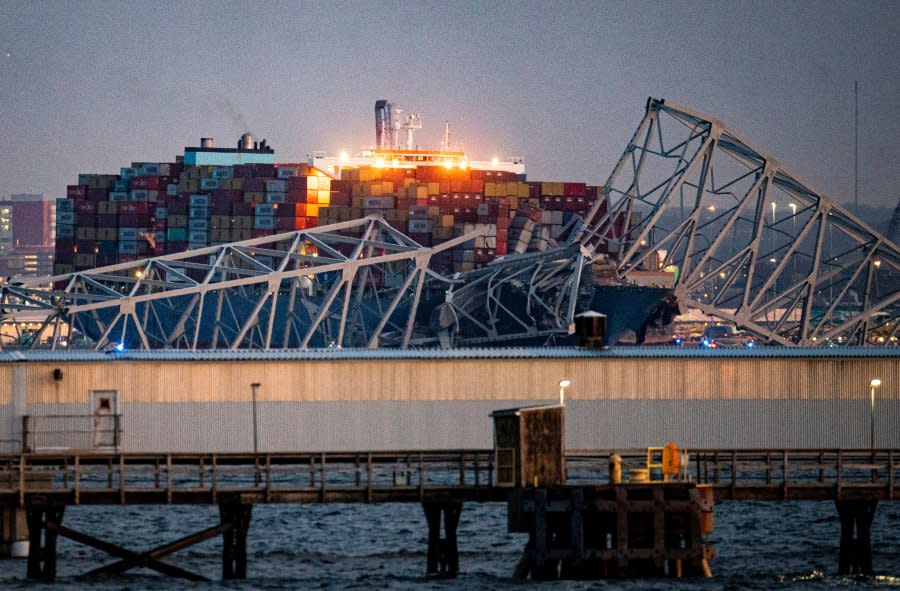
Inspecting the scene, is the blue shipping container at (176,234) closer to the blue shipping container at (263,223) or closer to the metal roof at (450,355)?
the blue shipping container at (263,223)

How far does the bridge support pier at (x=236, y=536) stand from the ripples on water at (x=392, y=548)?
0.43m

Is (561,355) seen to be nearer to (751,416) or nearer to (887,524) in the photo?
(751,416)

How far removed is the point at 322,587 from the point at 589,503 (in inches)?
337

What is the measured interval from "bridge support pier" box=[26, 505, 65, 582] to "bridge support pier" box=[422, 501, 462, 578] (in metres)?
9.52

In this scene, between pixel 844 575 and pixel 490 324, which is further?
pixel 490 324

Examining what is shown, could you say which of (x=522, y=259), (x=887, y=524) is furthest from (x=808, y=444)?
(x=522, y=259)

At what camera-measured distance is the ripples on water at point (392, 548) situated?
52.5 meters

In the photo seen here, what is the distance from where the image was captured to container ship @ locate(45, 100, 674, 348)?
411ft

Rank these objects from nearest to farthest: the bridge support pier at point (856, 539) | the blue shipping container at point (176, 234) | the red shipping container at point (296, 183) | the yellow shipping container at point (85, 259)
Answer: the bridge support pier at point (856, 539) < the red shipping container at point (296, 183) < the blue shipping container at point (176, 234) < the yellow shipping container at point (85, 259)

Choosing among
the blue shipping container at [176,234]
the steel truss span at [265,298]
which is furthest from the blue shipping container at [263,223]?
the blue shipping container at [176,234]

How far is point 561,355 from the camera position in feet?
219

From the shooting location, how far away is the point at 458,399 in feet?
217

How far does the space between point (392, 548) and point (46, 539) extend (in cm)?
1414

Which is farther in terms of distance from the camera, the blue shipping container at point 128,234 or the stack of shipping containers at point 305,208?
the blue shipping container at point 128,234
